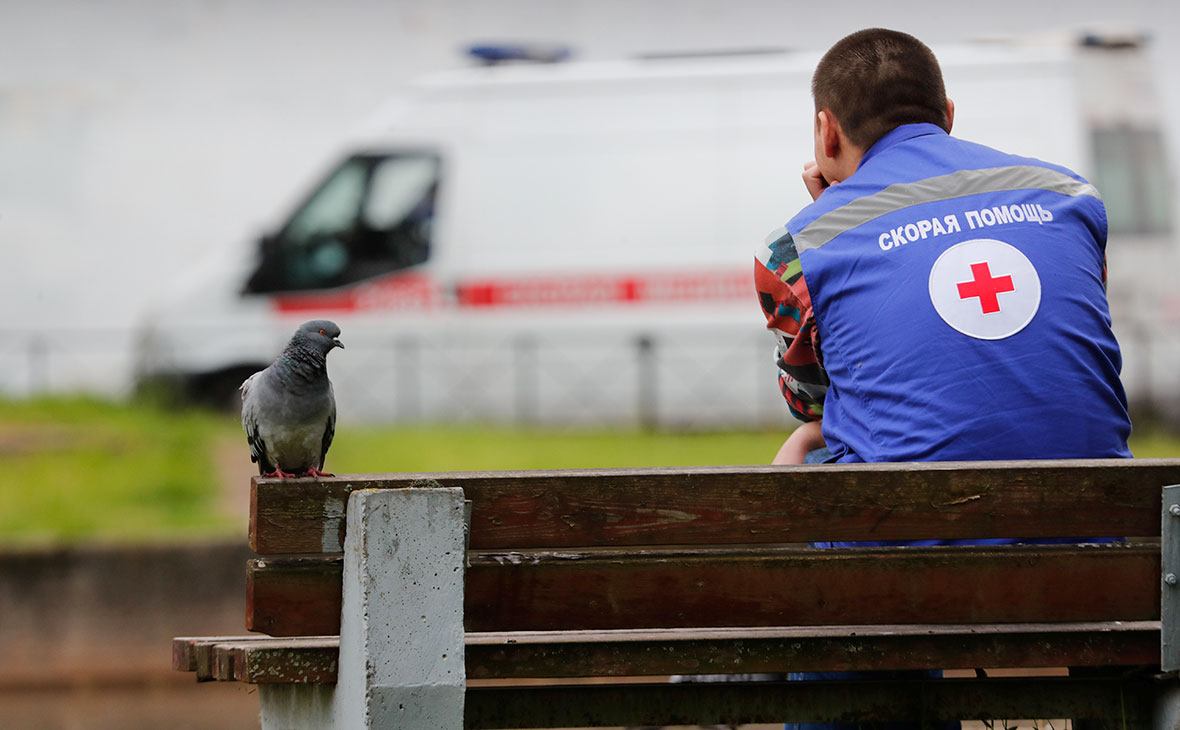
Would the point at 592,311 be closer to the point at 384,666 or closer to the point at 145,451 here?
the point at 145,451

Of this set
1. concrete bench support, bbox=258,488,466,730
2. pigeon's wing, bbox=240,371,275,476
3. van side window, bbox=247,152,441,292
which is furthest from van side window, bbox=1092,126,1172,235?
concrete bench support, bbox=258,488,466,730

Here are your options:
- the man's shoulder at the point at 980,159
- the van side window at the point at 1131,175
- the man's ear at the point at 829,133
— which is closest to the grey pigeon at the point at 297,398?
the man's ear at the point at 829,133

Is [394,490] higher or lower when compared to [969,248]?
lower

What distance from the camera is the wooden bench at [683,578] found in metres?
2.17

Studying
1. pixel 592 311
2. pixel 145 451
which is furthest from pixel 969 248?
pixel 592 311

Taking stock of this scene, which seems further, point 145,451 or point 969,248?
point 145,451

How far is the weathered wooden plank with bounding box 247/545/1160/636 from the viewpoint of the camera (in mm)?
2252

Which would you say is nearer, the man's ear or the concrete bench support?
the concrete bench support

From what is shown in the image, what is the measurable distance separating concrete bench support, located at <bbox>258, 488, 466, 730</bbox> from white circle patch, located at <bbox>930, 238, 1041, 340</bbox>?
0.87m

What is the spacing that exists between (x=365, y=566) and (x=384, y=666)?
0.51ft

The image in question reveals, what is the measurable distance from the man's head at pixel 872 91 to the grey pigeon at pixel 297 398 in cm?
124

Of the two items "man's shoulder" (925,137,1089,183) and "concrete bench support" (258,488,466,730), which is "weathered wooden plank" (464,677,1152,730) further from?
"man's shoulder" (925,137,1089,183)

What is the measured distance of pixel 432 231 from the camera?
Result: 10969 millimetres

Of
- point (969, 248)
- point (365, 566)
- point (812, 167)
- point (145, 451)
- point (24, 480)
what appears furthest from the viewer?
point (145, 451)
